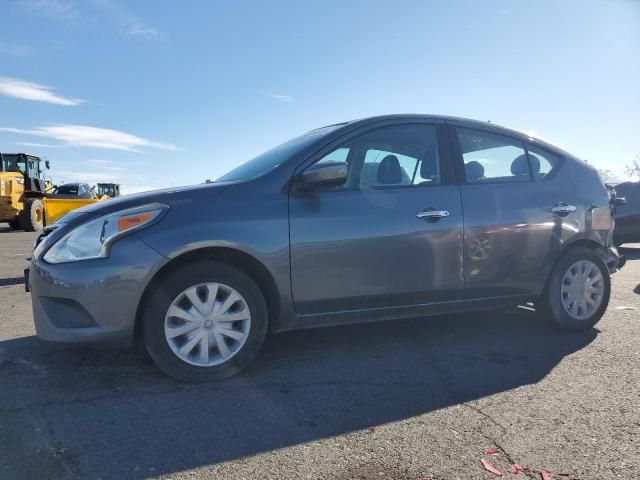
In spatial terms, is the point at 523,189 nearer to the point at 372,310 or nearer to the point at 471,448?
the point at 372,310

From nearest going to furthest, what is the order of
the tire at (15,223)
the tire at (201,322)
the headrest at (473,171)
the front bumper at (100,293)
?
1. the front bumper at (100,293)
2. the tire at (201,322)
3. the headrest at (473,171)
4. the tire at (15,223)

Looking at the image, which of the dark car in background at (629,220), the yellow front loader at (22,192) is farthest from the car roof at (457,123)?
the yellow front loader at (22,192)

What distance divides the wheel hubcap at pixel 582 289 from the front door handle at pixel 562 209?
1.49 ft

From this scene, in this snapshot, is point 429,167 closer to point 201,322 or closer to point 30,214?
point 201,322

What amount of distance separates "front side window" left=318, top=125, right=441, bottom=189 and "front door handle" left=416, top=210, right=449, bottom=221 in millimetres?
255

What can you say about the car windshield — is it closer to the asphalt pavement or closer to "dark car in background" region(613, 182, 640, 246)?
the asphalt pavement

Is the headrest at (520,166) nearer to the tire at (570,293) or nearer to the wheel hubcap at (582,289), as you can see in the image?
the tire at (570,293)

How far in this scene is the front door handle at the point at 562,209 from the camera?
4320mm

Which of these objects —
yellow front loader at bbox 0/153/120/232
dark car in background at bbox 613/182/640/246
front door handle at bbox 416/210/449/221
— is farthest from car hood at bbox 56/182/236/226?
yellow front loader at bbox 0/153/120/232

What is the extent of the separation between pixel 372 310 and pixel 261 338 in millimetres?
826

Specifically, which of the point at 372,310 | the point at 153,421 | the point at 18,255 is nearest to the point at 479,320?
the point at 372,310

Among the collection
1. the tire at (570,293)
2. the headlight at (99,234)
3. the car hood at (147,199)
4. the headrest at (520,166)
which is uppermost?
the headrest at (520,166)

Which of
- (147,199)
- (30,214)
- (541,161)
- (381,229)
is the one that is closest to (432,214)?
(381,229)

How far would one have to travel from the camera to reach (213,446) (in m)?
2.49
